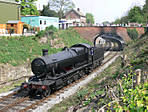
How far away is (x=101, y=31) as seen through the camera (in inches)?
1730

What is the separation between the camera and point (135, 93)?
5266mm

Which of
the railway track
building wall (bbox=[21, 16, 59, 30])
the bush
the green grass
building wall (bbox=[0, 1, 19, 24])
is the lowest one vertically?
the railway track

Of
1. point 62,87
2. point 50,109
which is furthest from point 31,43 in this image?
point 50,109

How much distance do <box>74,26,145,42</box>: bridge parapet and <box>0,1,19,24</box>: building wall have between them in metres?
15.9

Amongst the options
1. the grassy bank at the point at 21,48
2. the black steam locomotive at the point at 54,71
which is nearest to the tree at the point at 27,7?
the grassy bank at the point at 21,48

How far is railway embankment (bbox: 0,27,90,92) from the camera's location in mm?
20106

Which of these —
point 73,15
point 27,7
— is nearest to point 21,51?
point 27,7

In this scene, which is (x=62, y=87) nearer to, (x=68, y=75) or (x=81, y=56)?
(x=68, y=75)

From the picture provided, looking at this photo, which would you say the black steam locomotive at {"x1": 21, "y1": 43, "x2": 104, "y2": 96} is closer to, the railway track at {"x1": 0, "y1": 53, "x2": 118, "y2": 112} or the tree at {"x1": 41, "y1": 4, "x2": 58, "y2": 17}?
the railway track at {"x1": 0, "y1": 53, "x2": 118, "y2": 112}

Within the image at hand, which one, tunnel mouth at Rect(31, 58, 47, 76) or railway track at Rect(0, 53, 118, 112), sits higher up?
tunnel mouth at Rect(31, 58, 47, 76)

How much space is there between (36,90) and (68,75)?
11.5 feet

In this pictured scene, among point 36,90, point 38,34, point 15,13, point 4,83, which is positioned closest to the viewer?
point 36,90

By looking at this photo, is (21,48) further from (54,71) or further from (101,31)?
(101,31)

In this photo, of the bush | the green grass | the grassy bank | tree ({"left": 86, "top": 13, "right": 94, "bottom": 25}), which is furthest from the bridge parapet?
tree ({"left": 86, "top": 13, "right": 94, "bottom": 25})
